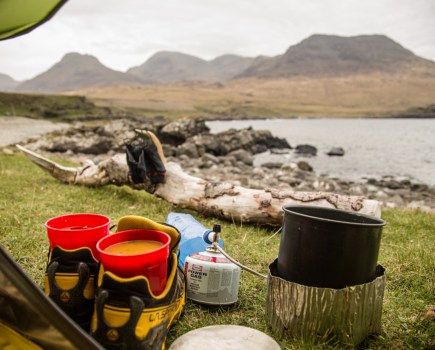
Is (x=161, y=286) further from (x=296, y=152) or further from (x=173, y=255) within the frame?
(x=296, y=152)

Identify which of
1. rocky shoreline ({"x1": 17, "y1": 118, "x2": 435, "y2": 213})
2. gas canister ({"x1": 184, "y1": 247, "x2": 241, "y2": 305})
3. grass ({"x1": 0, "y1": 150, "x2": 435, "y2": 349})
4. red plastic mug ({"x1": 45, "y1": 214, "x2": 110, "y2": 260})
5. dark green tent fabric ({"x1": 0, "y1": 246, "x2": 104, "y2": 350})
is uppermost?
red plastic mug ({"x1": 45, "y1": 214, "x2": 110, "y2": 260})

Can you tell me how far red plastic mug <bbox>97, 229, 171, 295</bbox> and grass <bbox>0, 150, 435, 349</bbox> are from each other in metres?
0.61

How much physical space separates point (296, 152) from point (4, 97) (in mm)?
42925

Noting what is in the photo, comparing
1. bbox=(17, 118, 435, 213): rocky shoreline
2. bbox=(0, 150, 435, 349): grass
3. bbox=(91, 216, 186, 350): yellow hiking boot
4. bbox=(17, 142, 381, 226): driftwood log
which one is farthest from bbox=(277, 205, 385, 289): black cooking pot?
bbox=(17, 118, 435, 213): rocky shoreline

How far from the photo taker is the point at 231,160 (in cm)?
2023

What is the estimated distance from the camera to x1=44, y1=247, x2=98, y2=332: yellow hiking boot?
2.39m

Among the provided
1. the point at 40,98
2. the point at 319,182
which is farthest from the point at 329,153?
the point at 40,98

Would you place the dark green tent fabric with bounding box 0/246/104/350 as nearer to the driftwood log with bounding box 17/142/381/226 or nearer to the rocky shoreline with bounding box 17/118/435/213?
the driftwood log with bounding box 17/142/381/226

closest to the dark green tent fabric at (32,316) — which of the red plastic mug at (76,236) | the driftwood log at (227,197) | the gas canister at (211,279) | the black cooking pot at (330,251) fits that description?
the red plastic mug at (76,236)

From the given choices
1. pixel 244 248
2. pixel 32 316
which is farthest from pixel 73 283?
pixel 244 248

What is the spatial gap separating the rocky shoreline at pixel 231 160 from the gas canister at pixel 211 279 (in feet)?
13.3

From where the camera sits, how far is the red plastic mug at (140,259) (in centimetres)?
213

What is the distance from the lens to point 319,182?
1395cm

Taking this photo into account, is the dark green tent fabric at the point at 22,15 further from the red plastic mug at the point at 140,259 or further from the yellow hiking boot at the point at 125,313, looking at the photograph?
the yellow hiking boot at the point at 125,313
